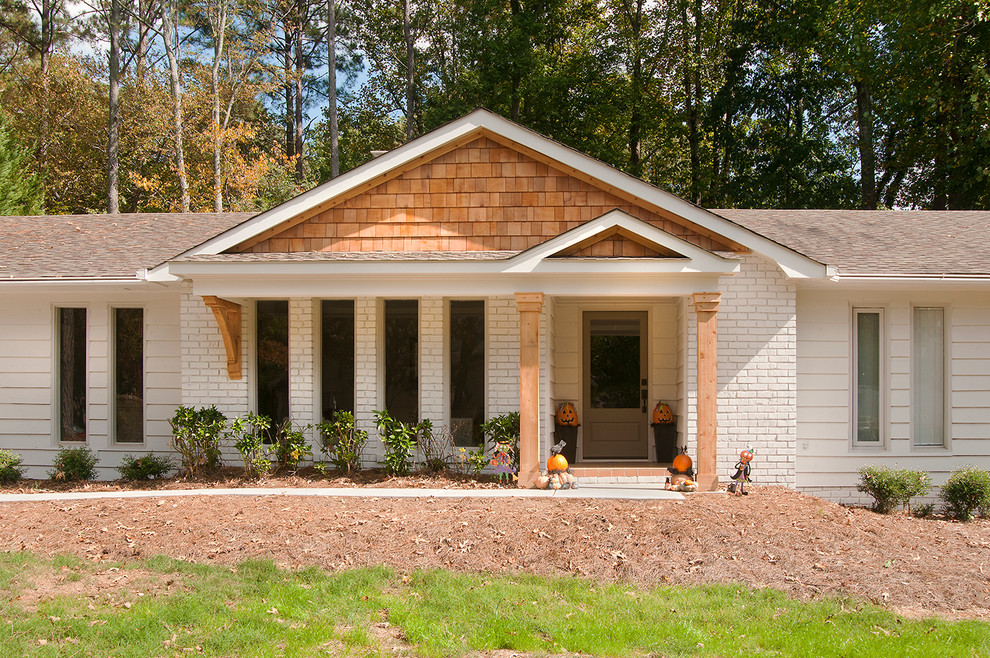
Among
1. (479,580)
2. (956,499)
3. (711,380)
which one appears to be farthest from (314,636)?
(956,499)

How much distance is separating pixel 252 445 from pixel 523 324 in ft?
12.5

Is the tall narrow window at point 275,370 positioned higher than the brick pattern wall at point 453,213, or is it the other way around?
the brick pattern wall at point 453,213

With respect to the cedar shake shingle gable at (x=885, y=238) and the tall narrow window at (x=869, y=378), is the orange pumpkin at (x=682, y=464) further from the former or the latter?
the cedar shake shingle gable at (x=885, y=238)

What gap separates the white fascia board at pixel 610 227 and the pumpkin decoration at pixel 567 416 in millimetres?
2806

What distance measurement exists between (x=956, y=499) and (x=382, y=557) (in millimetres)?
7077

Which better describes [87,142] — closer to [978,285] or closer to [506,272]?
[506,272]

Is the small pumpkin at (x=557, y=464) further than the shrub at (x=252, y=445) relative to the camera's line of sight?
No

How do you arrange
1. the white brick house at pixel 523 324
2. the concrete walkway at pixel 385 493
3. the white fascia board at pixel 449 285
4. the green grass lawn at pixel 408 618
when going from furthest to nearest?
the white brick house at pixel 523 324, the white fascia board at pixel 449 285, the concrete walkway at pixel 385 493, the green grass lawn at pixel 408 618

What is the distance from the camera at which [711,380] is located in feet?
30.6

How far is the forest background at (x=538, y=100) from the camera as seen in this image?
24.1 m

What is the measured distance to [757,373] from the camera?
10.4m

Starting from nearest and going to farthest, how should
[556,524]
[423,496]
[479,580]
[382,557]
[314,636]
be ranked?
1. [314,636]
2. [479,580]
3. [382,557]
4. [556,524]
5. [423,496]

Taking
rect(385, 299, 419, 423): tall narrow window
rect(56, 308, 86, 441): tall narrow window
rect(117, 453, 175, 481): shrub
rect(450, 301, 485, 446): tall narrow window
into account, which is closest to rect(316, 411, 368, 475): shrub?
rect(385, 299, 419, 423): tall narrow window

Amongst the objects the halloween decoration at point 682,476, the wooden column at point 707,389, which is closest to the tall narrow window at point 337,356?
the halloween decoration at point 682,476
